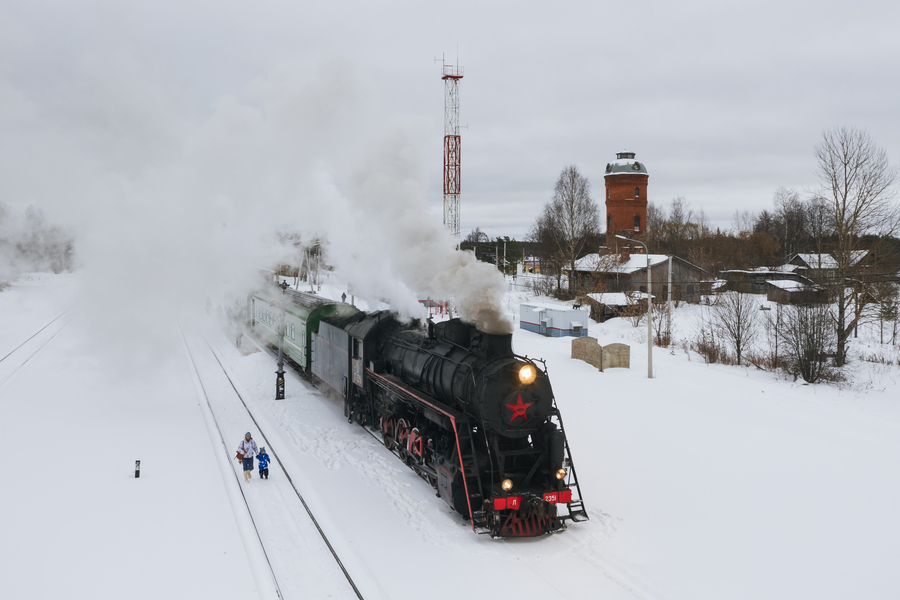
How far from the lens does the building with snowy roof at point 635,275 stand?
39.3 metres

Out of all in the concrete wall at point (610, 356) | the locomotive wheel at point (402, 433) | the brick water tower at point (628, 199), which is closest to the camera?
the locomotive wheel at point (402, 433)

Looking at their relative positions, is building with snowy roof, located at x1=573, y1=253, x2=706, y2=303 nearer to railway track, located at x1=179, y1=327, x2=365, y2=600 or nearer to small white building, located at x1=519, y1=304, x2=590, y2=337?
small white building, located at x1=519, y1=304, x2=590, y2=337

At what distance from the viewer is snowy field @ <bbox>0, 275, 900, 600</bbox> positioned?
22.4 feet

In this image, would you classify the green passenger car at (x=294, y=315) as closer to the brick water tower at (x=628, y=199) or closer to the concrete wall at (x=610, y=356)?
the concrete wall at (x=610, y=356)

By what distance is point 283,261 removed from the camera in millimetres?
35250

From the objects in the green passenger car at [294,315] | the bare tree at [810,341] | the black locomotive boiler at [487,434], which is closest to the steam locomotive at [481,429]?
the black locomotive boiler at [487,434]

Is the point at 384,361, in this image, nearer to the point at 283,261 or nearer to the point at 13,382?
the point at 13,382

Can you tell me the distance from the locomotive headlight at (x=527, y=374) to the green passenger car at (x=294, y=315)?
754cm

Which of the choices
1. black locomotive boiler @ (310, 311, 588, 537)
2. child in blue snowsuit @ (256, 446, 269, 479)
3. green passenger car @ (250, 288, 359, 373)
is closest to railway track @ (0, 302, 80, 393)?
green passenger car @ (250, 288, 359, 373)

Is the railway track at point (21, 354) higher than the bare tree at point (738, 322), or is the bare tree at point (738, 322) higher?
the bare tree at point (738, 322)

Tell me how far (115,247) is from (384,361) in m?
10.1

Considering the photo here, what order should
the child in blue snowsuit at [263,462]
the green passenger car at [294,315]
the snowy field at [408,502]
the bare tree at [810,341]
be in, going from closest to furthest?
the snowy field at [408,502] < the child in blue snowsuit at [263,462] < the green passenger car at [294,315] < the bare tree at [810,341]

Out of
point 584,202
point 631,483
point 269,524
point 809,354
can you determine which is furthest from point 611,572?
point 584,202

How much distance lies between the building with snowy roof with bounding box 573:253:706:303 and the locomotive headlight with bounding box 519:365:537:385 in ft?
103
